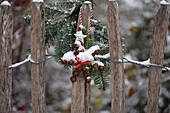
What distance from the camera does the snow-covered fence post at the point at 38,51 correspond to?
1119 mm

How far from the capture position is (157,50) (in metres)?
1.10

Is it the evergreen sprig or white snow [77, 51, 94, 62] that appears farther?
the evergreen sprig

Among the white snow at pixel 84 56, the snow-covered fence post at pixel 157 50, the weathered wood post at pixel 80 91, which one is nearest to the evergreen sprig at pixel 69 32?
the weathered wood post at pixel 80 91

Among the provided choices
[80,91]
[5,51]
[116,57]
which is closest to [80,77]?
[80,91]

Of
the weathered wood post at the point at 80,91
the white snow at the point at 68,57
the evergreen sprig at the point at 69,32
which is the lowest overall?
the weathered wood post at the point at 80,91

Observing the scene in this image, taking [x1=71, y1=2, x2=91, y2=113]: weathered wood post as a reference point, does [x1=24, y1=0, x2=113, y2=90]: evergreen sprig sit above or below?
above

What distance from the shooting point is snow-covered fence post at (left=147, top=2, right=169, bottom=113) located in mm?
1055

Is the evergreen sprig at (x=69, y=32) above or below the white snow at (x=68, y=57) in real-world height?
above

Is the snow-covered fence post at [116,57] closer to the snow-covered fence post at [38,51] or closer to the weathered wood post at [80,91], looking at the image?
the weathered wood post at [80,91]

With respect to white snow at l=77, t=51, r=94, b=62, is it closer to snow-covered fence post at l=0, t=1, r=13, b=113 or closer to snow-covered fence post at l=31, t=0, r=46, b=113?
snow-covered fence post at l=31, t=0, r=46, b=113

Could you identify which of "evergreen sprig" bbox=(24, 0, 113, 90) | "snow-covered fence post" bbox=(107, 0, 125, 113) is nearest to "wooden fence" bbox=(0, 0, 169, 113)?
"snow-covered fence post" bbox=(107, 0, 125, 113)

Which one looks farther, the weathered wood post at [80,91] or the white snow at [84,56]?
the weathered wood post at [80,91]

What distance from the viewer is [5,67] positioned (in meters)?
1.13

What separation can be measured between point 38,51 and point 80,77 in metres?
0.33
